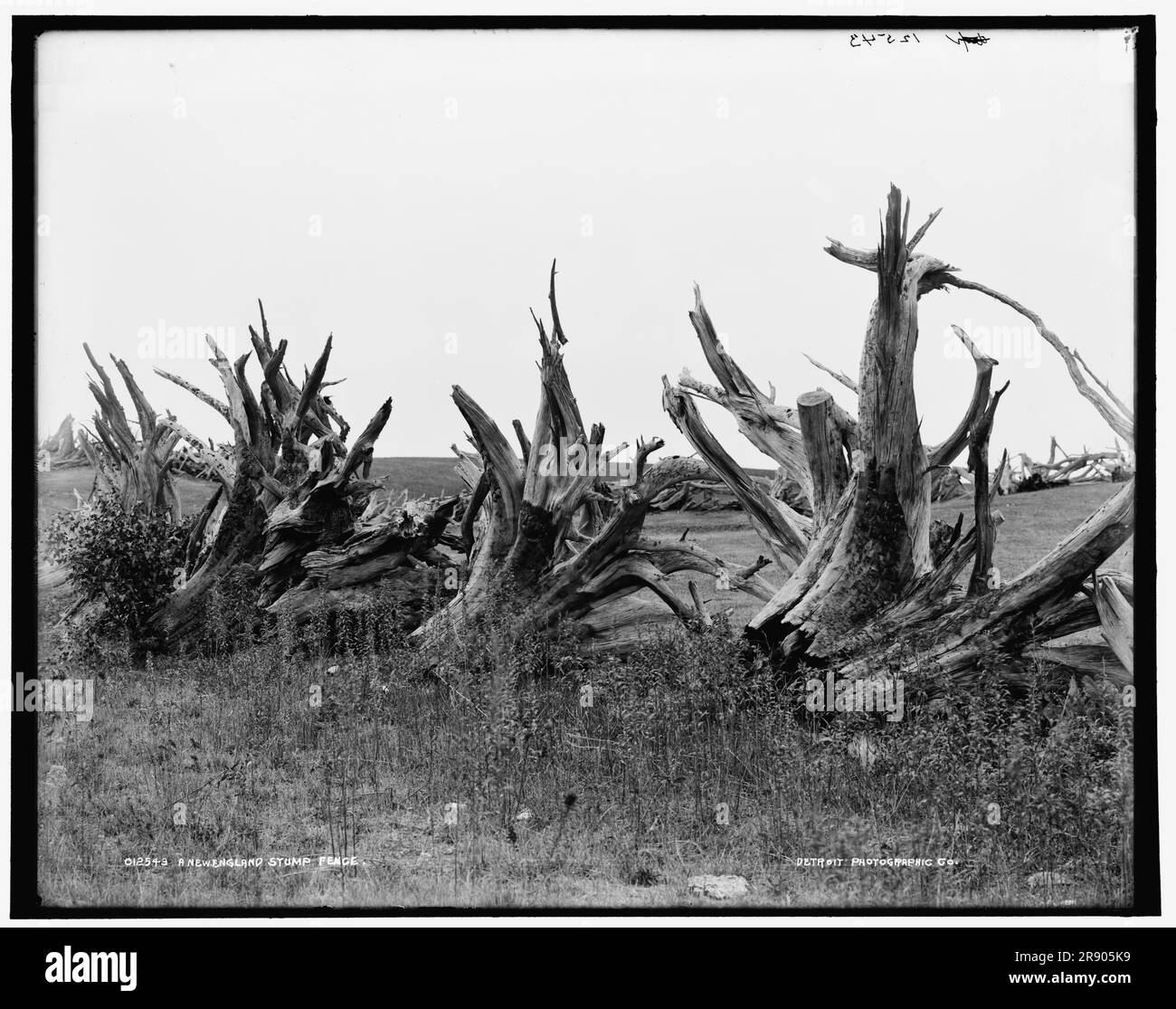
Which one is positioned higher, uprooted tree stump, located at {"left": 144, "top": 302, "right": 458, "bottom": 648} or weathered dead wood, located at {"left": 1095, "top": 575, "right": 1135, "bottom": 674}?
uprooted tree stump, located at {"left": 144, "top": 302, "right": 458, "bottom": 648}

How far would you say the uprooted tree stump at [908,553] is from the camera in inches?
310

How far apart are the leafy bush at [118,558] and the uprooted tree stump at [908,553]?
213 inches

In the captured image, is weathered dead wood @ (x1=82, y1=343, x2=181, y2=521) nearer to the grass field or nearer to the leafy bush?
the leafy bush

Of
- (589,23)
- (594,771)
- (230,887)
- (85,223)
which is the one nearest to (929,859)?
(594,771)

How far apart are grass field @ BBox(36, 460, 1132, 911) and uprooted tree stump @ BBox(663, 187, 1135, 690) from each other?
358 mm

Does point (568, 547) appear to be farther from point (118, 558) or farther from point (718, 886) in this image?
point (118, 558)

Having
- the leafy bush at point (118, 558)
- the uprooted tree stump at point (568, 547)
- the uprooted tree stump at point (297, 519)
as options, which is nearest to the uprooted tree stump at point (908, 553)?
Result: the uprooted tree stump at point (568, 547)

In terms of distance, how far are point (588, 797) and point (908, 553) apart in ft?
10.1

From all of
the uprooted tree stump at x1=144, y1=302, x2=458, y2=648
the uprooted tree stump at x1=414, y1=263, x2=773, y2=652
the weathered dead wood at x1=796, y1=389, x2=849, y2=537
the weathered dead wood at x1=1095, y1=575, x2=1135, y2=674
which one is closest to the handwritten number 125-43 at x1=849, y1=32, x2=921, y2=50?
the weathered dead wood at x1=796, y1=389, x2=849, y2=537

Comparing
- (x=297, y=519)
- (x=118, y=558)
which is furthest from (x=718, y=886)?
(x=118, y=558)

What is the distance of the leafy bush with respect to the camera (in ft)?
30.3

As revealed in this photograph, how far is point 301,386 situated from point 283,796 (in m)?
3.88

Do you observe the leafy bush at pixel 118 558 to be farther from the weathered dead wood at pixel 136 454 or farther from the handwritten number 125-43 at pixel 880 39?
the handwritten number 125-43 at pixel 880 39

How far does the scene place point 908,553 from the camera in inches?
320
